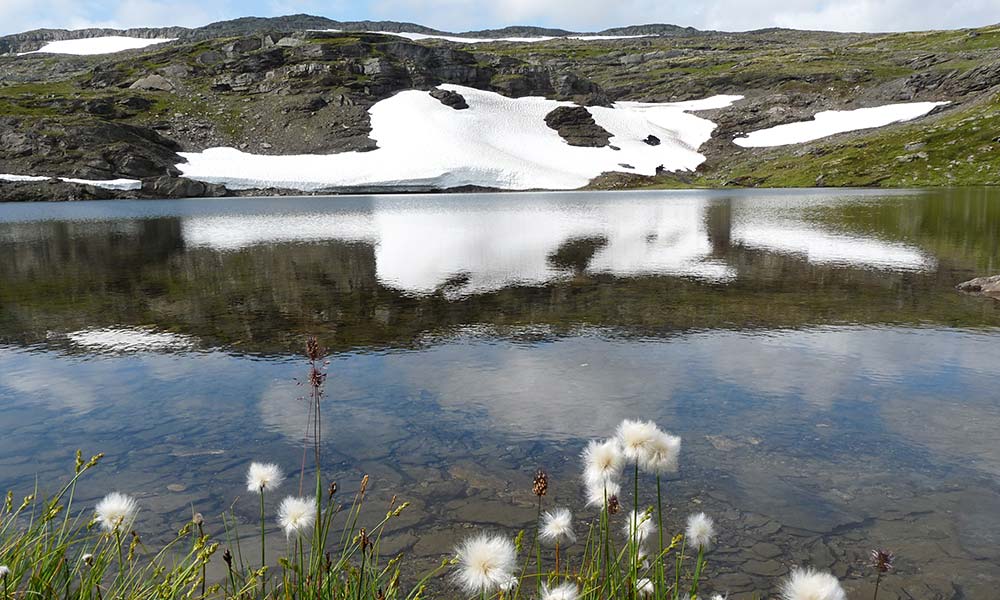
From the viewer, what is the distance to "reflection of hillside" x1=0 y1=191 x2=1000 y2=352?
15703 mm

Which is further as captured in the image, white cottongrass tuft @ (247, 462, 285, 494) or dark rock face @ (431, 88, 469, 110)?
dark rock face @ (431, 88, 469, 110)

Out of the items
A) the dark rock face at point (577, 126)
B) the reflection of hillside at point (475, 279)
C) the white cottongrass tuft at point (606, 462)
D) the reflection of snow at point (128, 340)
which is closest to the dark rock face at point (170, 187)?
the reflection of hillside at point (475, 279)

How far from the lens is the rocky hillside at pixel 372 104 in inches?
3748

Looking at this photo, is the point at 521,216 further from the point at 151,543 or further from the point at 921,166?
the point at 921,166

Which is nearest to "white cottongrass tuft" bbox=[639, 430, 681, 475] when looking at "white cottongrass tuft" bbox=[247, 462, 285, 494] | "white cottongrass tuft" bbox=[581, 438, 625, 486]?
"white cottongrass tuft" bbox=[581, 438, 625, 486]

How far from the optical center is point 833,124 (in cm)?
13312

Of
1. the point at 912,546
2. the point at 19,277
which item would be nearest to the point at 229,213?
the point at 19,277

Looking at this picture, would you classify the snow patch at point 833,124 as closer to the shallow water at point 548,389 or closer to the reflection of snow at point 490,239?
the reflection of snow at point 490,239

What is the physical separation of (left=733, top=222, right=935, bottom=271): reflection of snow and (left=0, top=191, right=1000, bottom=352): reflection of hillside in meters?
0.11

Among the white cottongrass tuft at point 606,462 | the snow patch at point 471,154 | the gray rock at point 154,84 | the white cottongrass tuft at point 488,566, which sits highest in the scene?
the gray rock at point 154,84

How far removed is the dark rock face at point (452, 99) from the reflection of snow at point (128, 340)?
430 ft

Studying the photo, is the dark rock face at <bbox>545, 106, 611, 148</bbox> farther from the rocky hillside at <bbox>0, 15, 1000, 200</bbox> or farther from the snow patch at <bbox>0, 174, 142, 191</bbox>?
the snow patch at <bbox>0, 174, 142, 191</bbox>

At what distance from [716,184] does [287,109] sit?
81.1m

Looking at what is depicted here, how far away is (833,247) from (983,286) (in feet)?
33.2
